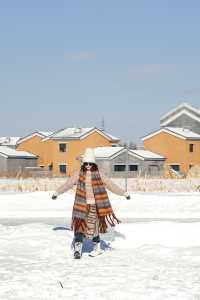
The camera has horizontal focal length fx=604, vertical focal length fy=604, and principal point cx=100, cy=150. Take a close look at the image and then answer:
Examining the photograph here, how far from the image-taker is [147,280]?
20.7ft

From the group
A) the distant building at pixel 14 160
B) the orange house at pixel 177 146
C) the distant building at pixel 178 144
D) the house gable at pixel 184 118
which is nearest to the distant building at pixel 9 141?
the distant building at pixel 14 160

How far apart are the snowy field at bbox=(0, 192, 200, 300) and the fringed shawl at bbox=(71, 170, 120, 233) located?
433 mm

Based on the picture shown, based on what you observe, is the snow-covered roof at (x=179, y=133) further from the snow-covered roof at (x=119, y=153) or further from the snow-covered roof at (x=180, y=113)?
the snow-covered roof at (x=180, y=113)

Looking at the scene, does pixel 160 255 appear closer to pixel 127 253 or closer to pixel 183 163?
pixel 127 253

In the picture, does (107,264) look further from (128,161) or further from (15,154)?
(15,154)

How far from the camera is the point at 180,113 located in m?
60.4

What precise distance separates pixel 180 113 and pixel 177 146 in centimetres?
587

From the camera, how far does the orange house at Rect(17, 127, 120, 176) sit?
57750 mm

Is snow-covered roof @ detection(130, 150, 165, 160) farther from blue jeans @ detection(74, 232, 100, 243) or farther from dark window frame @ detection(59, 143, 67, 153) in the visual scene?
blue jeans @ detection(74, 232, 100, 243)

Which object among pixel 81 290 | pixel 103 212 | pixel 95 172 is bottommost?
pixel 81 290

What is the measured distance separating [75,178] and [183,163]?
47376 millimetres

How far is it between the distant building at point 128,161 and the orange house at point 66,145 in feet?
9.22

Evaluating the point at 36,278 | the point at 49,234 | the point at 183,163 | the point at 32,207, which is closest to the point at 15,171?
the point at 183,163

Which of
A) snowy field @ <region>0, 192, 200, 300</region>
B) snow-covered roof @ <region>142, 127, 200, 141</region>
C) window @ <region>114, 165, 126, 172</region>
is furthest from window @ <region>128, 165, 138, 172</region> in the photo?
snowy field @ <region>0, 192, 200, 300</region>
